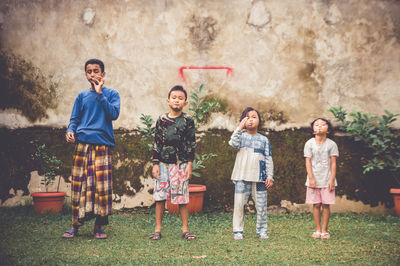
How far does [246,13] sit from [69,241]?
383cm

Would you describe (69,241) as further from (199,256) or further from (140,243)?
(199,256)

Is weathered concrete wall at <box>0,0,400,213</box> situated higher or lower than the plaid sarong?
higher

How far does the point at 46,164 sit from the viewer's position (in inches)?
213

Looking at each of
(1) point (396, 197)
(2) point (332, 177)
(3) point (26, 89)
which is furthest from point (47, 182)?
(1) point (396, 197)

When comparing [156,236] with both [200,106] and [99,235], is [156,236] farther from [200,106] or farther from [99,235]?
[200,106]

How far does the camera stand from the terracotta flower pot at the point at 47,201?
5102mm

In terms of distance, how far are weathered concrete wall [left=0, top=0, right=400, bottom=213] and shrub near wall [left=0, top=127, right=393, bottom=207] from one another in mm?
29

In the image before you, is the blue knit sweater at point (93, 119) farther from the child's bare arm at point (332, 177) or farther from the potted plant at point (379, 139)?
the potted plant at point (379, 139)

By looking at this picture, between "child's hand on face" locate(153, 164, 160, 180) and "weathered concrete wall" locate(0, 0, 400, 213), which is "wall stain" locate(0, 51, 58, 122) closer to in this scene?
"weathered concrete wall" locate(0, 0, 400, 213)

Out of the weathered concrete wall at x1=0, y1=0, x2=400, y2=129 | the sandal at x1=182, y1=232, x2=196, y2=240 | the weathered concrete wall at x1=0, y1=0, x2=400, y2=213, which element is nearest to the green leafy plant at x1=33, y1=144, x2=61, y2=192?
the weathered concrete wall at x1=0, y1=0, x2=400, y2=213

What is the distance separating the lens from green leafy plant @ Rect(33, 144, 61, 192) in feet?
17.4

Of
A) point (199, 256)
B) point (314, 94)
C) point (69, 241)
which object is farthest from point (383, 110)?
point (69, 241)

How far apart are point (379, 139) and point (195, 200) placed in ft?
8.68

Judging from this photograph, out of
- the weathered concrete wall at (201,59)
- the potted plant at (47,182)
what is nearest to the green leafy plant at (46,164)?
the potted plant at (47,182)
